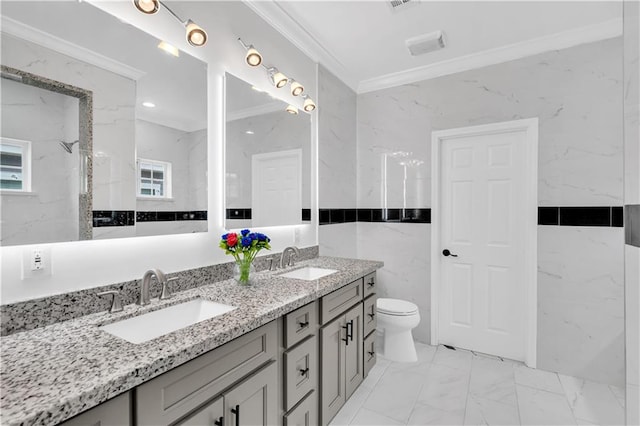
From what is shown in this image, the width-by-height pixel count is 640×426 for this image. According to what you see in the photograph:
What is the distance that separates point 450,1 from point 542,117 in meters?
1.27

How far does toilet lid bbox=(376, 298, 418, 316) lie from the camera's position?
2715mm

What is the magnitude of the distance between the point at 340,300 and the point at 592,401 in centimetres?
199

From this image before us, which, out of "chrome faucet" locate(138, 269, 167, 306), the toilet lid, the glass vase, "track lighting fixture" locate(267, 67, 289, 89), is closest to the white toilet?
the toilet lid

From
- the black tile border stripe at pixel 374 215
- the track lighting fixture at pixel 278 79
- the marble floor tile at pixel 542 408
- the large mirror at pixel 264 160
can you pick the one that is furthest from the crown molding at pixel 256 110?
the marble floor tile at pixel 542 408

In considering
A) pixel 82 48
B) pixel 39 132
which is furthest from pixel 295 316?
pixel 82 48

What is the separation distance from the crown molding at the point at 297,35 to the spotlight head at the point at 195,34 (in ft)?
2.01

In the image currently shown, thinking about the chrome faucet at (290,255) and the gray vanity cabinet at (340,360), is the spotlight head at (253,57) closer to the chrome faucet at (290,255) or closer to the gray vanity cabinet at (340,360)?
the chrome faucet at (290,255)

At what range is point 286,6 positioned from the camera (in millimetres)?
2189

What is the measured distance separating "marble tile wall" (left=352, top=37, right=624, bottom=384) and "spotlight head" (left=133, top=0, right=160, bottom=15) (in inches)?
97.0

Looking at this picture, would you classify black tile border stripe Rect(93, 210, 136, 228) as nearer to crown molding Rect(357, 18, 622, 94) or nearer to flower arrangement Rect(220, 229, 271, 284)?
flower arrangement Rect(220, 229, 271, 284)

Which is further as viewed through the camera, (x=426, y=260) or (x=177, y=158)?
(x=426, y=260)

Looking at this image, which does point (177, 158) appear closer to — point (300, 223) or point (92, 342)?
point (92, 342)

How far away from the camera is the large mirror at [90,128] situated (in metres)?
1.10

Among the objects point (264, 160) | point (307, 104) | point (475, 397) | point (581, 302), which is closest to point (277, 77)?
point (307, 104)
